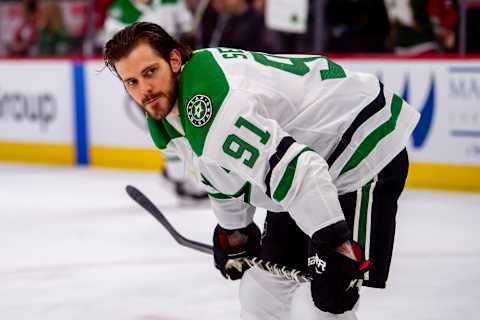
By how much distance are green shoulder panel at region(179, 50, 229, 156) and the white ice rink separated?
1.19 metres

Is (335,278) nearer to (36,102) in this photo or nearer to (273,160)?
(273,160)

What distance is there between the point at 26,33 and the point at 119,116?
128cm

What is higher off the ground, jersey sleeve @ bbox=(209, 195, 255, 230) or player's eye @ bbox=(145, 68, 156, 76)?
player's eye @ bbox=(145, 68, 156, 76)

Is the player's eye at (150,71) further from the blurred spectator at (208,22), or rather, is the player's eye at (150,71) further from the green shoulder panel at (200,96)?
the blurred spectator at (208,22)

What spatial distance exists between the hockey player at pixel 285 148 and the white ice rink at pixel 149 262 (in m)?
0.82

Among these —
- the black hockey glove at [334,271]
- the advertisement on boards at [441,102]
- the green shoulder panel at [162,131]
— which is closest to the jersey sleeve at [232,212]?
the green shoulder panel at [162,131]

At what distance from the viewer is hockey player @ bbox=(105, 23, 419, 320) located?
70.1 inches

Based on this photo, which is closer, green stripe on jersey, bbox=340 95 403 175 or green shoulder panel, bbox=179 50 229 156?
green shoulder panel, bbox=179 50 229 156

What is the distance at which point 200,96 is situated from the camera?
1.84m

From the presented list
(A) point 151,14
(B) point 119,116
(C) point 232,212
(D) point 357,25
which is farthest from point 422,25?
(C) point 232,212

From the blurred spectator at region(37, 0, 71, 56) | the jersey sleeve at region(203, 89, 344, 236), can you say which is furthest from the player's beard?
the blurred spectator at region(37, 0, 71, 56)

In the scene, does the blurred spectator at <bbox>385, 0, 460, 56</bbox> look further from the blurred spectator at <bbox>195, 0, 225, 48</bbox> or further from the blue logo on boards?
the blurred spectator at <bbox>195, 0, 225, 48</bbox>

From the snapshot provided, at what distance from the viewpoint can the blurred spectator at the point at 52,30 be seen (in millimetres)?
7395

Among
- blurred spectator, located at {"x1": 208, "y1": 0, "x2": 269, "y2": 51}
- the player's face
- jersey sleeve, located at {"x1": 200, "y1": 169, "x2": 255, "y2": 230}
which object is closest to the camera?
the player's face
